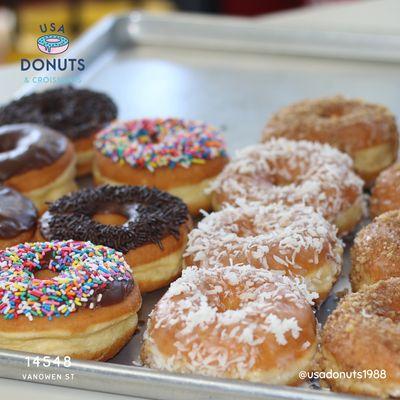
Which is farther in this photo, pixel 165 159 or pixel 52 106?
pixel 52 106

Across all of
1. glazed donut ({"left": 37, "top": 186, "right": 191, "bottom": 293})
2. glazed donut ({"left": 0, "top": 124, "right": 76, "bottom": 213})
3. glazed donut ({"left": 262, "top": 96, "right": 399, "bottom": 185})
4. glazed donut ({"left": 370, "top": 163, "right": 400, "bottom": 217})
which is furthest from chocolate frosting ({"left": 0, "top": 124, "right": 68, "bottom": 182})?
glazed donut ({"left": 370, "top": 163, "right": 400, "bottom": 217})

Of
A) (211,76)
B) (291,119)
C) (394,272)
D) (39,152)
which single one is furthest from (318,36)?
(394,272)

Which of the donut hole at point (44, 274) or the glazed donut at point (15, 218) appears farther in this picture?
the glazed donut at point (15, 218)

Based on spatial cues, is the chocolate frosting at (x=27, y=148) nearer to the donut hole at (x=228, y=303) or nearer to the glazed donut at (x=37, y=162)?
the glazed donut at (x=37, y=162)

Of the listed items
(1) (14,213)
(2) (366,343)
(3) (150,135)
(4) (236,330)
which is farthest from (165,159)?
(2) (366,343)

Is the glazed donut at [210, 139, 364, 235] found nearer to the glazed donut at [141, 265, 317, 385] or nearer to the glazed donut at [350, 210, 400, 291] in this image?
the glazed donut at [350, 210, 400, 291]

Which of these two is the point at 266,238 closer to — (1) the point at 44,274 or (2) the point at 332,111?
(1) the point at 44,274

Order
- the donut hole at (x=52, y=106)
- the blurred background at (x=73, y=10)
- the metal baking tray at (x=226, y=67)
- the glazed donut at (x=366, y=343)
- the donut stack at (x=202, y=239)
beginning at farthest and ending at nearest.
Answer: the blurred background at (x=73, y=10)
the metal baking tray at (x=226, y=67)
the donut hole at (x=52, y=106)
the donut stack at (x=202, y=239)
the glazed donut at (x=366, y=343)

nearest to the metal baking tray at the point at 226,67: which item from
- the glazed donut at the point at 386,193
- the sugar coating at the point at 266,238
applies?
the glazed donut at the point at 386,193
